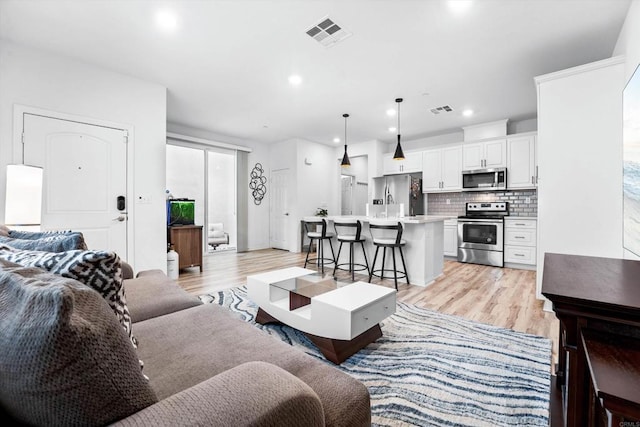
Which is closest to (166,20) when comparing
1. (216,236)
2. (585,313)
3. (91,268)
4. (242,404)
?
(91,268)

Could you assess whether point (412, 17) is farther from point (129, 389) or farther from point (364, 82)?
point (129, 389)

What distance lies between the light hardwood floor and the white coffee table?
1141 mm

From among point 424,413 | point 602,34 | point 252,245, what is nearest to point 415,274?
point 424,413

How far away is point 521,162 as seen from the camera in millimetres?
5016

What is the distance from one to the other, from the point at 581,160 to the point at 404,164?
389 cm

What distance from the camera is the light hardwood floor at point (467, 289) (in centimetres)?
266

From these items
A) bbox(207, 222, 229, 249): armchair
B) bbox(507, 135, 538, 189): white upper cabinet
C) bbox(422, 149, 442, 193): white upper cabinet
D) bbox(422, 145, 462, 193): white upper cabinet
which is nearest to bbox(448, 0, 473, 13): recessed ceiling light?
bbox(507, 135, 538, 189): white upper cabinet

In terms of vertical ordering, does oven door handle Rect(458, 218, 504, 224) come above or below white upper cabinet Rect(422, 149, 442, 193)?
below

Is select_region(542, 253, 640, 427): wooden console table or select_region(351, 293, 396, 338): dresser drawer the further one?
select_region(351, 293, 396, 338): dresser drawer

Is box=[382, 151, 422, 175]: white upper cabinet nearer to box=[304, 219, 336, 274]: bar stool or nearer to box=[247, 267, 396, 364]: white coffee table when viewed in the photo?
box=[304, 219, 336, 274]: bar stool

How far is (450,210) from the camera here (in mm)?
6203

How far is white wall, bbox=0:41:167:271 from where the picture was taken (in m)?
2.89

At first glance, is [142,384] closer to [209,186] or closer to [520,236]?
[520,236]

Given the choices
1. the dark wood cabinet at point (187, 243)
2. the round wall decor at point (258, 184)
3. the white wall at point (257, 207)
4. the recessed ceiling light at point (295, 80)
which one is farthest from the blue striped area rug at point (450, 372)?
the round wall decor at point (258, 184)
